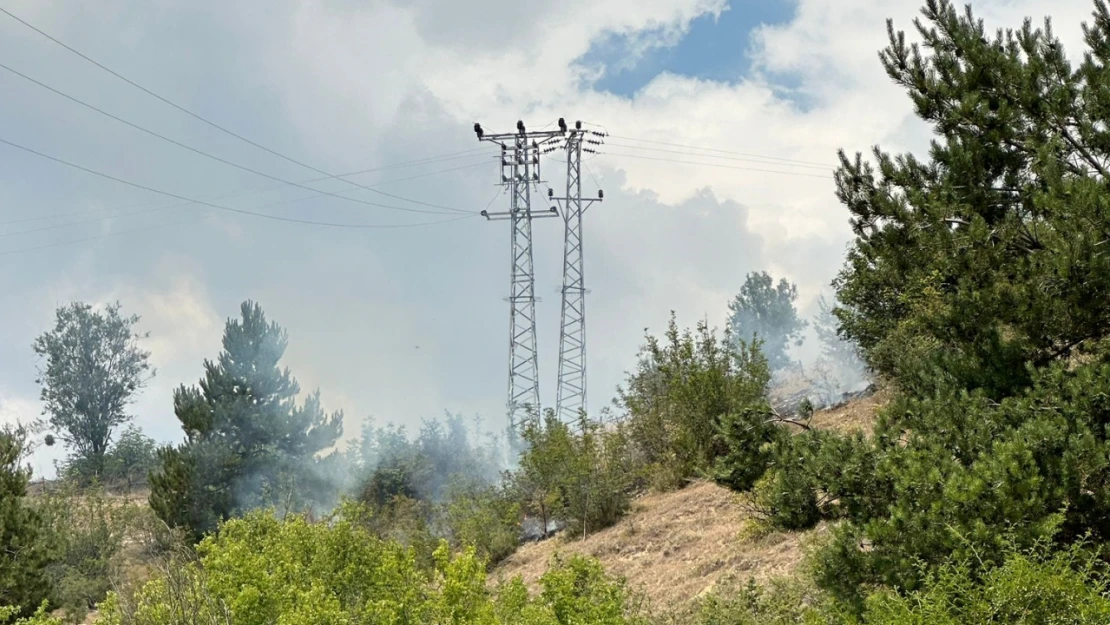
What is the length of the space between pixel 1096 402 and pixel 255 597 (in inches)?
291

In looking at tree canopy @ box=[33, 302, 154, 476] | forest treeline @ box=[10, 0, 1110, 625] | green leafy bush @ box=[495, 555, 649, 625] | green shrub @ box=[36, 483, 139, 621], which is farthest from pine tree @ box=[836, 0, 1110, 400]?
tree canopy @ box=[33, 302, 154, 476]

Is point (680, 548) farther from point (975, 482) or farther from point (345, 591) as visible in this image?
point (975, 482)


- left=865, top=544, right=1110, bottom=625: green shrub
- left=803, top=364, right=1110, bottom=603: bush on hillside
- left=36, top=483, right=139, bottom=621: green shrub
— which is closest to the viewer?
left=865, top=544, right=1110, bottom=625: green shrub

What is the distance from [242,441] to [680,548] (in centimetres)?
1494

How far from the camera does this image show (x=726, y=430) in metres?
9.45

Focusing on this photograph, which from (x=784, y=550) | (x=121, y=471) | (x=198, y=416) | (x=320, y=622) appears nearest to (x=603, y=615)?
(x=320, y=622)

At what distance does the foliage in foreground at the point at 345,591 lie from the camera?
25.3 feet

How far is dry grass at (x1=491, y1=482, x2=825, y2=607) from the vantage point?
1320 cm

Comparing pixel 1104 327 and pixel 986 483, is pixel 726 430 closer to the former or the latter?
pixel 986 483

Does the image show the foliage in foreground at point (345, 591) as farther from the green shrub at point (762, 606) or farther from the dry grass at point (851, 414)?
the dry grass at point (851, 414)

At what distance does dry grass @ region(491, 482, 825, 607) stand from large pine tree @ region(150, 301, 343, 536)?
9186 mm

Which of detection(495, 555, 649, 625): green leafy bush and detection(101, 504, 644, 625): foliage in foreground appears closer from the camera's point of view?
detection(495, 555, 649, 625): green leafy bush

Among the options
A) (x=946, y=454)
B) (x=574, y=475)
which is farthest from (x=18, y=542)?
(x=946, y=454)

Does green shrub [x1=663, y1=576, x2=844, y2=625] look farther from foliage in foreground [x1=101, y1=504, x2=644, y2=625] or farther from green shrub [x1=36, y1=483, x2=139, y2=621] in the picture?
green shrub [x1=36, y1=483, x2=139, y2=621]
